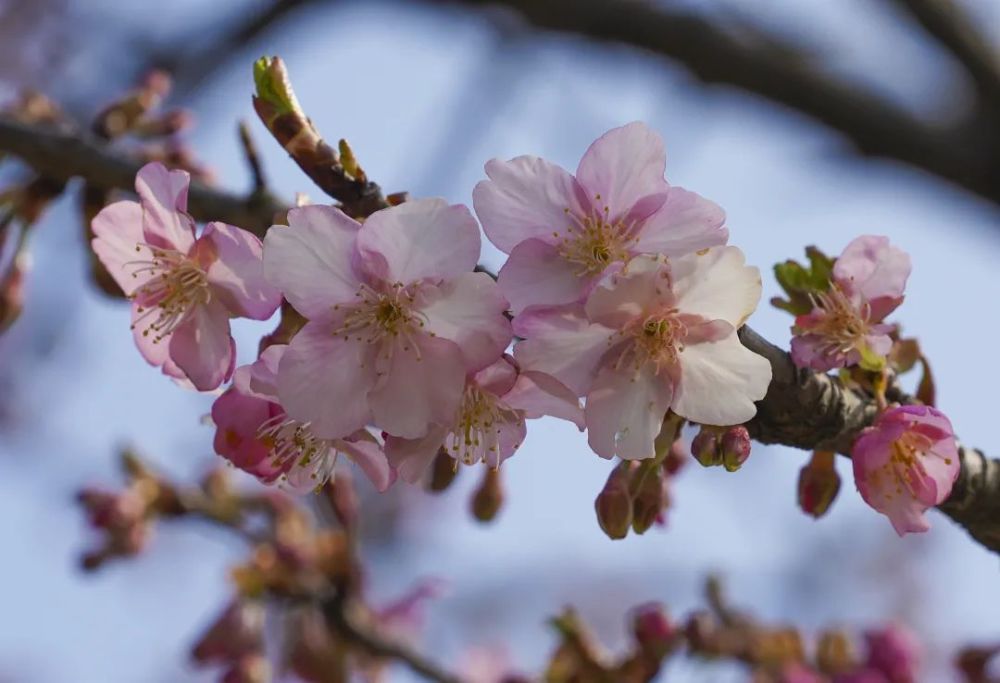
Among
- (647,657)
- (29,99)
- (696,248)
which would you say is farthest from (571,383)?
(29,99)

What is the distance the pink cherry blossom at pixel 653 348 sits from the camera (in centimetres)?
109

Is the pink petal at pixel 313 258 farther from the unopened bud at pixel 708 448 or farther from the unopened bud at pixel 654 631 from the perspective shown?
the unopened bud at pixel 654 631

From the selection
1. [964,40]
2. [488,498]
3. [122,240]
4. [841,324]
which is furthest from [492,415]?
[964,40]

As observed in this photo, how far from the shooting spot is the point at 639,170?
1.17 metres

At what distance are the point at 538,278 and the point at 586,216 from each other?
0.42 feet

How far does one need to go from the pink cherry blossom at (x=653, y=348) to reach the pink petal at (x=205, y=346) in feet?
1.10

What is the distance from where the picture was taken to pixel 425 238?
1127 millimetres

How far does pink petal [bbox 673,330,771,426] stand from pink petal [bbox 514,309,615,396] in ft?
0.31

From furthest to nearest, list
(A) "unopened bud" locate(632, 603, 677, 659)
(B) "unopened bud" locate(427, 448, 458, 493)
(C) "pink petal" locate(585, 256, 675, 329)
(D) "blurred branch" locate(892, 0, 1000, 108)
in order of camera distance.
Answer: (D) "blurred branch" locate(892, 0, 1000, 108) < (A) "unopened bud" locate(632, 603, 677, 659) < (B) "unopened bud" locate(427, 448, 458, 493) < (C) "pink petal" locate(585, 256, 675, 329)

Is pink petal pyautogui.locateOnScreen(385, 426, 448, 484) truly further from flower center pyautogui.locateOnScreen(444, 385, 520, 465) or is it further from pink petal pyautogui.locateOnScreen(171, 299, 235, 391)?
pink petal pyautogui.locateOnScreen(171, 299, 235, 391)

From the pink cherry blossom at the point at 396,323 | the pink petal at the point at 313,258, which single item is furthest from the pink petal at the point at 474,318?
the pink petal at the point at 313,258

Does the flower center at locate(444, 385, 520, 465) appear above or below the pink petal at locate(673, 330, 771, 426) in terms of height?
below

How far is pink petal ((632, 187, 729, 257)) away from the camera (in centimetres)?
109

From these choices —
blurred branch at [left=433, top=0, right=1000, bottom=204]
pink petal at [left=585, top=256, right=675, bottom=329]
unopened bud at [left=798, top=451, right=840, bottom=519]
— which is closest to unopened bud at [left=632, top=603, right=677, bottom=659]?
unopened bud at [left=798, top=451, right=840, bottom=519]
